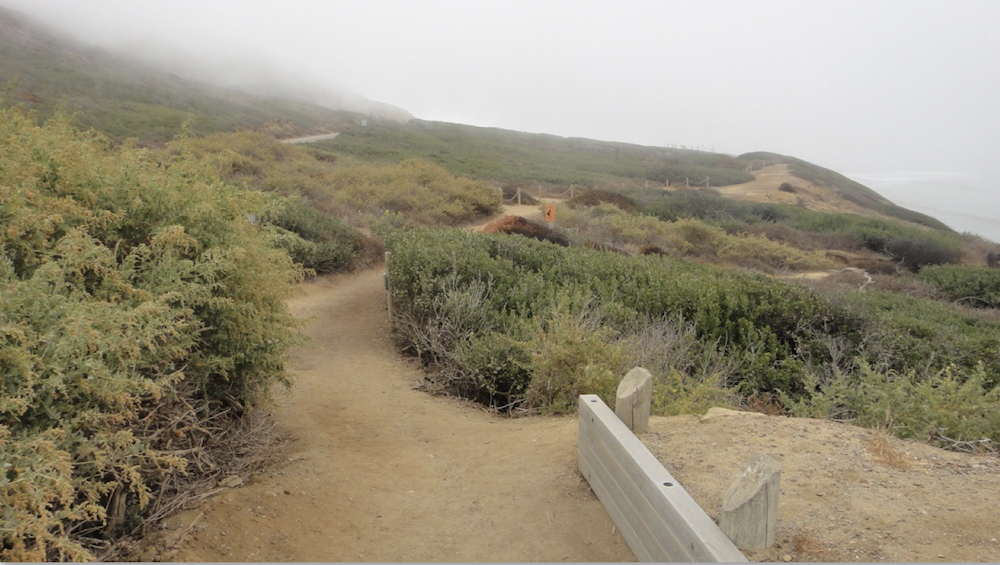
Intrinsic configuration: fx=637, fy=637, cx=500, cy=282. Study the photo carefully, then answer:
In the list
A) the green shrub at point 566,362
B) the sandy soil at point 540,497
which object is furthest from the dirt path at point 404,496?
the green shrub at point 566,362

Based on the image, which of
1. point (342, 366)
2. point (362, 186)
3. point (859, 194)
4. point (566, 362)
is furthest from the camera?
point (859, 194)

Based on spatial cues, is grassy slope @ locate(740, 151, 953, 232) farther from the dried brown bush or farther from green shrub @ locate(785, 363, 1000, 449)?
green shrub @ locate(785, 363, 1000, 449)

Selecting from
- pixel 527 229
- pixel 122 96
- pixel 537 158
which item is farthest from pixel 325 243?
pixel 537 158

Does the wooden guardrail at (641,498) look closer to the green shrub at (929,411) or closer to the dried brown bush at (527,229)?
the green shrub at (929,411)

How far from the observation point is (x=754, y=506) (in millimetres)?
2592

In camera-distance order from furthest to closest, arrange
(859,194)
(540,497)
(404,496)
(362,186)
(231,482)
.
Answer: (859,194) < (362,186) < (404,496) < (540,497) < (231,482)

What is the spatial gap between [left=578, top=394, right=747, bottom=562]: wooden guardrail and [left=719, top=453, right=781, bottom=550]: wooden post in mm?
84

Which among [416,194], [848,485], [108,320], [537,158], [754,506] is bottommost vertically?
[416,194]

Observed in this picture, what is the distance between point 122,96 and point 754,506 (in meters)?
48.4

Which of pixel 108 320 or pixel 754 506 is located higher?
pixel 108 320

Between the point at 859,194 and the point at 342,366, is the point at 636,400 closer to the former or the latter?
the point at 342,366

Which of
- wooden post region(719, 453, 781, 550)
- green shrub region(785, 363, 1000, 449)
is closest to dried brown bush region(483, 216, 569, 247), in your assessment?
green shrub region(785, 363, 1000, 449)

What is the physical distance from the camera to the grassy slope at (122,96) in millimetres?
32469

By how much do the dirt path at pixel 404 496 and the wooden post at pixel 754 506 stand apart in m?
0.80
